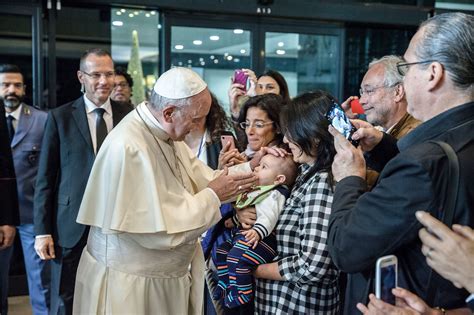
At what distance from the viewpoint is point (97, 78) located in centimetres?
320

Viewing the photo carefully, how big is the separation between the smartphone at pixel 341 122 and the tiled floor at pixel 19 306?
3.30 meters

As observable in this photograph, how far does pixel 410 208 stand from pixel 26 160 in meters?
3.38

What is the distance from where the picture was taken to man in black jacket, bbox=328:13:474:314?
1.21m

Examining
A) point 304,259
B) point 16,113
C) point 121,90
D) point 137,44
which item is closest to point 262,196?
point 304,259

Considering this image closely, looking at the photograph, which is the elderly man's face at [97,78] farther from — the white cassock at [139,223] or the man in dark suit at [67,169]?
the white cassock at [139,223]

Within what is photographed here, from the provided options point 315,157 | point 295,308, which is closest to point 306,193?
point 315,157

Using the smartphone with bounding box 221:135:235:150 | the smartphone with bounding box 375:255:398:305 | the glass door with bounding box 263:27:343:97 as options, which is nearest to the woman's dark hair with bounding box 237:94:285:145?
the smartphone with bounding box 221:135:235:150

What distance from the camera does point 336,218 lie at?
141 centimetres

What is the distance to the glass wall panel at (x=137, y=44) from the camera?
5.18m

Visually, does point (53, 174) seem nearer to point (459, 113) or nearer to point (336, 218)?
point (336, 218)

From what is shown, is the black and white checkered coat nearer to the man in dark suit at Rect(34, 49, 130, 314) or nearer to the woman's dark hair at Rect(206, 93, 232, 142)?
the woman's dark hair at Rect(206, 93, 232, 142)

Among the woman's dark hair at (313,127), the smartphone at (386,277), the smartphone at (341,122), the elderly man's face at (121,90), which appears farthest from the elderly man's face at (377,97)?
the elderly man's face at (121,90)

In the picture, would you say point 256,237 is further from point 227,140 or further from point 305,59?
point 305,59

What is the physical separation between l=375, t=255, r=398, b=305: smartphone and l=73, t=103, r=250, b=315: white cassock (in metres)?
0.88
